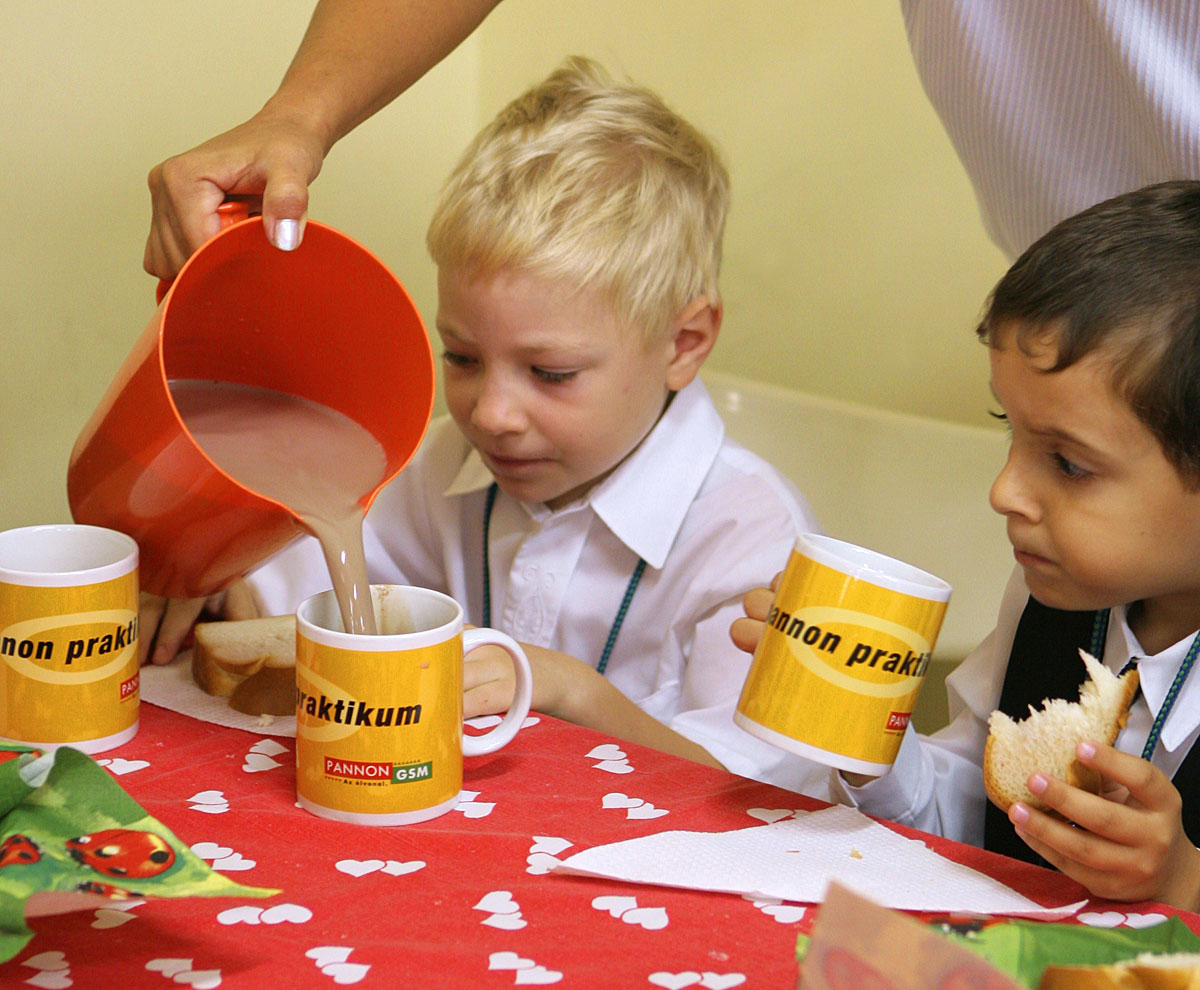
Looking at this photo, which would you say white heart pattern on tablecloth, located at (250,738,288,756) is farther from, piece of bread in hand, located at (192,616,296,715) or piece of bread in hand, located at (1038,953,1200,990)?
piece of bread in hand, located at (1038,953,1200,990)

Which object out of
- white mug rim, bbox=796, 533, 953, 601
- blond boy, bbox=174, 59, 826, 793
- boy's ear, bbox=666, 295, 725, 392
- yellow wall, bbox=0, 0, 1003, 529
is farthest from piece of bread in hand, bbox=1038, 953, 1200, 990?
yellow wall, bbox=0, 0, 1003, 529

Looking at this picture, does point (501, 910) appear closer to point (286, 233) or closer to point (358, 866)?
point (358, 866)

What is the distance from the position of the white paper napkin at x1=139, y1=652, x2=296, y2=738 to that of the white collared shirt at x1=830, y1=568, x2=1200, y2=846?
357 millimetres

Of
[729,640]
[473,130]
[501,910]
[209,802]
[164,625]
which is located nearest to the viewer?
[501,910]

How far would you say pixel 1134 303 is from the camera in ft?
2.42

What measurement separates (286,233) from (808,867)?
47cm

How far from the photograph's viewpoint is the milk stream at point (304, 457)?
0.73 metres

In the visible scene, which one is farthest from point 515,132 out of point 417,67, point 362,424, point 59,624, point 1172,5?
point 59,624

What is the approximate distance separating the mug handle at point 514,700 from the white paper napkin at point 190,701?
0.13 metres

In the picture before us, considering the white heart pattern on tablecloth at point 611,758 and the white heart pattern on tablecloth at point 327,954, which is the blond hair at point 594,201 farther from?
the white heart pattern on tablecloth at point 327,954

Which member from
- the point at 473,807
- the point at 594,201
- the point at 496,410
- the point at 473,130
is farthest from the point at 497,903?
the point at 473,130

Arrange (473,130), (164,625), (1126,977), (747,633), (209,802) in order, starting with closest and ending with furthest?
(1126,977) → (209,802) → (747,633) → (164,625) → (473,130)

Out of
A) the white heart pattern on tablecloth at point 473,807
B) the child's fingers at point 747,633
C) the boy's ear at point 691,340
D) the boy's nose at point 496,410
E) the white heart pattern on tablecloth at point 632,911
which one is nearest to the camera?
the white heart pattern on tablecloth at point 632,911

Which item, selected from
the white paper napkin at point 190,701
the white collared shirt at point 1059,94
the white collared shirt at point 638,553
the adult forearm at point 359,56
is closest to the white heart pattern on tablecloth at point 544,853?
the white paper napkin at point 190,701
